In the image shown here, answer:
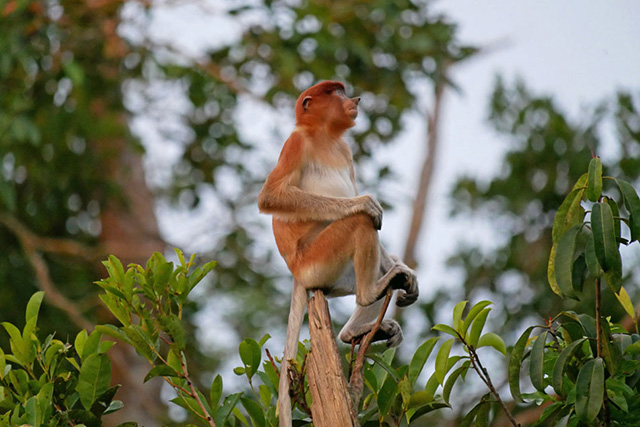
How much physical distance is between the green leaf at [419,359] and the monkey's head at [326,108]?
1.13 meters

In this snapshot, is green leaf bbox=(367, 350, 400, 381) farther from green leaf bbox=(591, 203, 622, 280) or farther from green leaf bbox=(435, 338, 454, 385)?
green leaf bbox=(591, 203, 622, 280)

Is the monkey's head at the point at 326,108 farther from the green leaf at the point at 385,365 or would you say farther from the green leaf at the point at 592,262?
the green leaf at the point at 592,262

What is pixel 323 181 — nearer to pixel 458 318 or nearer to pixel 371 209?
pixel 371 209

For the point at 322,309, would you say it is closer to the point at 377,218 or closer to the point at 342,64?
the point at 377,218

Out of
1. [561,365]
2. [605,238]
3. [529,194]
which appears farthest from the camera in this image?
[529,194]

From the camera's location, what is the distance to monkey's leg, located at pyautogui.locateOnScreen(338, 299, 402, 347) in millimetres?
2762

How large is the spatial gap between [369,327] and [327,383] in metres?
0.52

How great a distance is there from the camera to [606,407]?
6.51ft

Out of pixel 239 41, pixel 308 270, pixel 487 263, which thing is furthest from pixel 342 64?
pixel 308 270

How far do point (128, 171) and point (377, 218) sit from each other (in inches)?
213

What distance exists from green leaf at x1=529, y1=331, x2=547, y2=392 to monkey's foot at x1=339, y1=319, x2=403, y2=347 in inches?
29.9

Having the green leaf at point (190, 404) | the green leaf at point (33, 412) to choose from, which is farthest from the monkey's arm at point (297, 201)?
the green leaf at point (33, 412)

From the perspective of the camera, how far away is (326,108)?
317 centimetres

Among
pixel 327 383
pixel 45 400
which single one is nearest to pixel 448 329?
pixel 327 383
